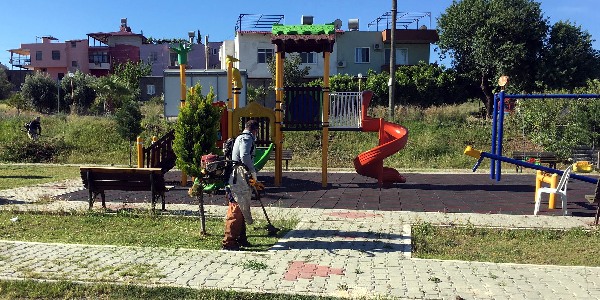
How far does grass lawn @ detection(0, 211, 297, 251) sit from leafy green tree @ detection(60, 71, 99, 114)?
32.0 m

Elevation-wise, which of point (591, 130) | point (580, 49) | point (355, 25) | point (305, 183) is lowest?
point (305, 183)

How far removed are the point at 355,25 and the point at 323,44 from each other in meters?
28.4

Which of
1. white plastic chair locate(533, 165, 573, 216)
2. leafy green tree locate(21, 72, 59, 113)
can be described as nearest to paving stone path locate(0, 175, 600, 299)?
white plastic chair locate(533, 165, 573, 216)

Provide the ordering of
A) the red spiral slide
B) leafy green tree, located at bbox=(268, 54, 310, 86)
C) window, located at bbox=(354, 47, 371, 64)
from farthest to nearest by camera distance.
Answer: window, located at bbox=(354, 47, 371, 64)
leafy green tree, located at bbox=(268, 54, 310, 86)
the red spiral slide

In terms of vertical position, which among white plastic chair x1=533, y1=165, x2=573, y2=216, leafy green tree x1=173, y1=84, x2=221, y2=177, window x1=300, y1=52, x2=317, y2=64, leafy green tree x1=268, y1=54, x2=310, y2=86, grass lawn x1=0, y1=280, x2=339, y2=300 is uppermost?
window x1=300, y1=52, x2=317, y2=64

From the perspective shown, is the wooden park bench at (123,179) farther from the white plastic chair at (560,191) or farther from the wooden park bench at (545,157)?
the wooden park bench at (545,157)

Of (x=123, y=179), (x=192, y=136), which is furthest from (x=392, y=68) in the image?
(x=192, y=136)

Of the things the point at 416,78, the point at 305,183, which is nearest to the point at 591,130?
the point at 305,183

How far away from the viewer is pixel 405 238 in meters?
7.70

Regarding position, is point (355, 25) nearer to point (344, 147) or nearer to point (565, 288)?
point (344, 147)

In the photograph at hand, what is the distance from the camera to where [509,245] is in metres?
7.51

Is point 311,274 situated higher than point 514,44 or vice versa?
point 514,44

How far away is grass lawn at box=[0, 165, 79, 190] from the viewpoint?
15062mm

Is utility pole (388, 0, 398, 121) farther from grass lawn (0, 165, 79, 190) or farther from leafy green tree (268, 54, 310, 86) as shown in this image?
grass lawn (0, 165, 79, 190)
